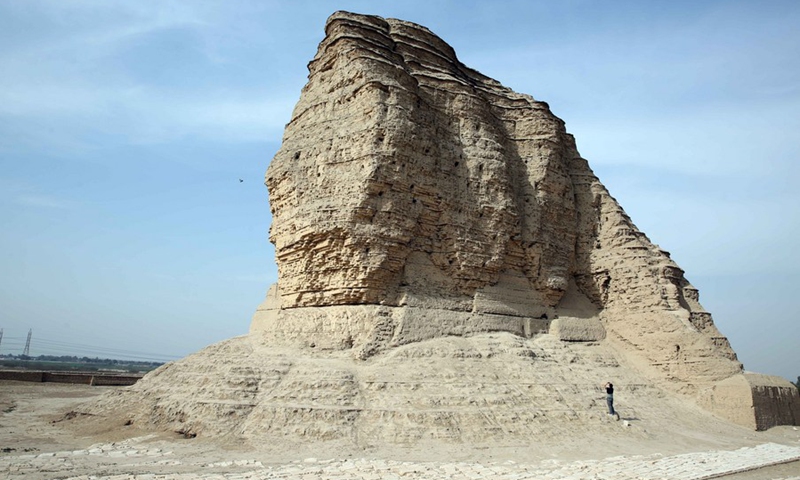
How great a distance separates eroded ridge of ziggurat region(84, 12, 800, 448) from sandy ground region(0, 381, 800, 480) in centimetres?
72

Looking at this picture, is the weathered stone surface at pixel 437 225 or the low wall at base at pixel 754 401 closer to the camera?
the weathered stone surface at pixel 437 225

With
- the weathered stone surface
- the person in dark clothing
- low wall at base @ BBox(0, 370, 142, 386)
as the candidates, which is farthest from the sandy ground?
low wall at base @ BBox(0, 370, 142, 386)

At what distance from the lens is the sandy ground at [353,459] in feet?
32.3

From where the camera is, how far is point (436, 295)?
17.1 meters

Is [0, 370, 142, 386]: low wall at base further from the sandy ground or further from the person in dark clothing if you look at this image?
the person in dark clothing

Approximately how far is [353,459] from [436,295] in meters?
7.15

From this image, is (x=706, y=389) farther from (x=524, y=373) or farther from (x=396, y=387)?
(x=396, y=387)

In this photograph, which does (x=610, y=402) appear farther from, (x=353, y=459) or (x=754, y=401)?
(x=353, y=459)

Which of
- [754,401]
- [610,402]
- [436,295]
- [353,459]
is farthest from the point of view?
[436,295]

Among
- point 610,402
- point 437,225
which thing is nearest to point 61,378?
point 437,225

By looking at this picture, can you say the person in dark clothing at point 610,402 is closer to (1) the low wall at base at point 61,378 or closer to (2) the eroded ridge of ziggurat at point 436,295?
(2) the eroded ridge of ziggurat at point 436,295

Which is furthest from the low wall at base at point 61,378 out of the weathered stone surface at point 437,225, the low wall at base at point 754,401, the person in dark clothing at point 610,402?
the low wall at base at point 754,401

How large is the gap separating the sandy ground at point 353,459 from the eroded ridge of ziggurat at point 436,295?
28.2 inches

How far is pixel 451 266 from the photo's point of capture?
17594 mm
